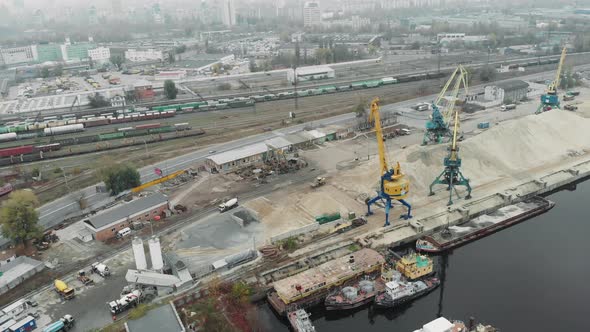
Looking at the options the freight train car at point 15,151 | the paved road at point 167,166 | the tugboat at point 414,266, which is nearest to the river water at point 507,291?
the tugboat at point 414,266

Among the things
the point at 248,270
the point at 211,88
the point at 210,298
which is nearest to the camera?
the point at 210,298

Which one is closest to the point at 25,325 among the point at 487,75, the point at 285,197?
the point at 285,197

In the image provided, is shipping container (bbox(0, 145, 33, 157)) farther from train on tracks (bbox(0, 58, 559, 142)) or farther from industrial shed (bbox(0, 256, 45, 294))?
industrial shed (bbox(0, 256, 45, 294))

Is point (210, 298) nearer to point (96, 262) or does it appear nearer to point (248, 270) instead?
point (248, 270)

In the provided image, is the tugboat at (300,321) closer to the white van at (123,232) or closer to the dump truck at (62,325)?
the dump truck at (62,325)

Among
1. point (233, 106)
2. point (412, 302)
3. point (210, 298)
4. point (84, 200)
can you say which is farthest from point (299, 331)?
point (233, 106)

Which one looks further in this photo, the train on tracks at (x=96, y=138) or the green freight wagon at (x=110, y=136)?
the green freight wagon at (x=110, y=136)

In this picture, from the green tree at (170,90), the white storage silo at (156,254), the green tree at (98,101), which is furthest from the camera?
the green tree at (170,90)
